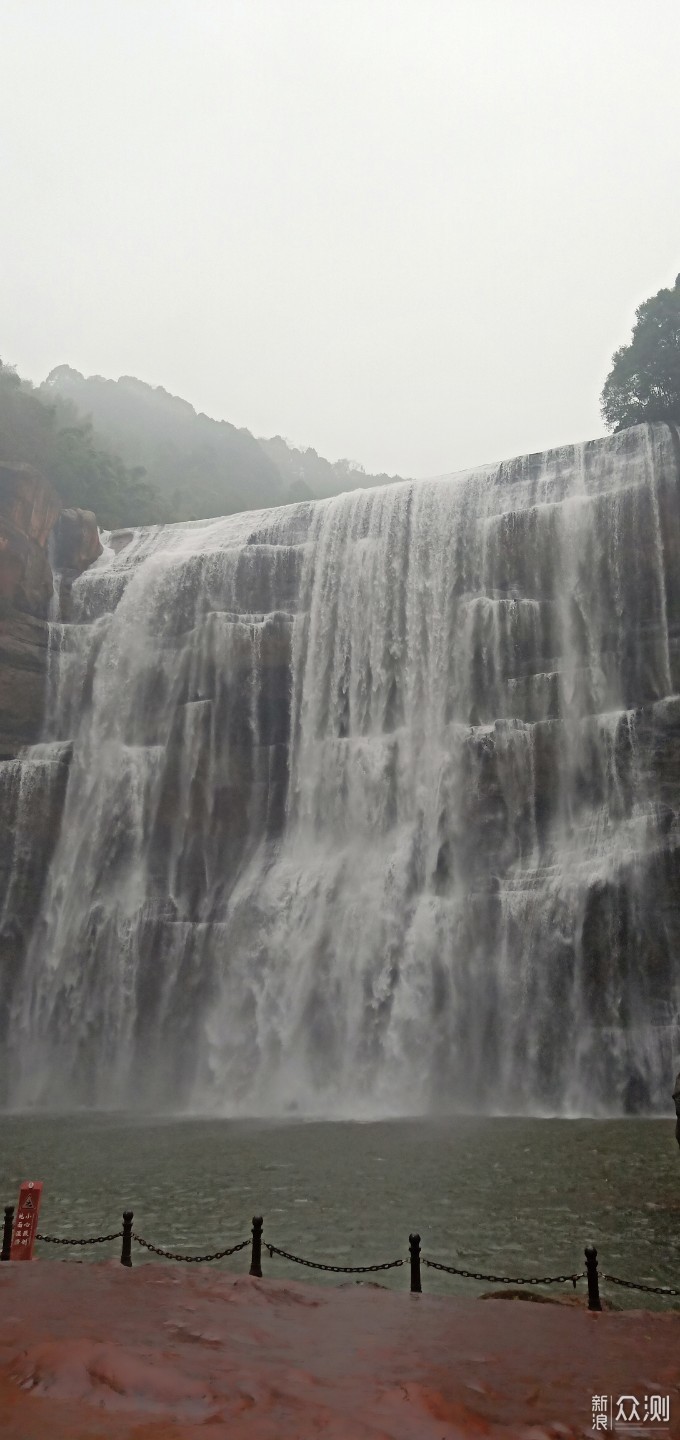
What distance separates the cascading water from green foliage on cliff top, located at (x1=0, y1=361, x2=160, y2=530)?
42.0ft

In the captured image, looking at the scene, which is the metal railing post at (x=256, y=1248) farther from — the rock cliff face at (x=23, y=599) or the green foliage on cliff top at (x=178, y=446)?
the green foliage on cliff top at (x=178, y=446)

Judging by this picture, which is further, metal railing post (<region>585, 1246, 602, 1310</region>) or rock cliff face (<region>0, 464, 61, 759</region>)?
rock cliff face (<region>0, 464, 61, 759</region>)

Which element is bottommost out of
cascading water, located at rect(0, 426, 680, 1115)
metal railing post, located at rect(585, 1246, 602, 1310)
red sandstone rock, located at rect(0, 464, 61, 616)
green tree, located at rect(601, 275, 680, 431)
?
metal railing post, located at rect(585, 1246, 602, 1310)

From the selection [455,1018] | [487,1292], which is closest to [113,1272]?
[487,1292]

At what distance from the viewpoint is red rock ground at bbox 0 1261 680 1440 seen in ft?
18.1

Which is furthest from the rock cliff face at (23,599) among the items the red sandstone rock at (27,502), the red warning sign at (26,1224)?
the red warning sign at (26,1224)

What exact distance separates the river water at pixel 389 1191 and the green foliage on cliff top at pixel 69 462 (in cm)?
3517

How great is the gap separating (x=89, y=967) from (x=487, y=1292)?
23214 mm

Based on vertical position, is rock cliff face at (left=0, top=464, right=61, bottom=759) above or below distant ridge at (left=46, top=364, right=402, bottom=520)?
below

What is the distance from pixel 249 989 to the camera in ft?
97.7

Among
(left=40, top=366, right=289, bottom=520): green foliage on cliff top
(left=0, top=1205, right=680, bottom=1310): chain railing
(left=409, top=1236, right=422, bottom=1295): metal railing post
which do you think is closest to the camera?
(left=0, top=1205, right=680, bottom=1310): chain railing

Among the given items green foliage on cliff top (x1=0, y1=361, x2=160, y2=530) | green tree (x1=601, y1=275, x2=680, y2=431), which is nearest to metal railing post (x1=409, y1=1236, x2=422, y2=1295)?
green tree (x1=601, y1=275, x2=680, y2=431)

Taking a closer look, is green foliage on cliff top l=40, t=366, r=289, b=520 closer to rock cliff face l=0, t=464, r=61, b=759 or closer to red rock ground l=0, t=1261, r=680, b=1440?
rock cliff face l=0, t=464, r=61, b=759

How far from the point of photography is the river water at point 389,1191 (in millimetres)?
11648
